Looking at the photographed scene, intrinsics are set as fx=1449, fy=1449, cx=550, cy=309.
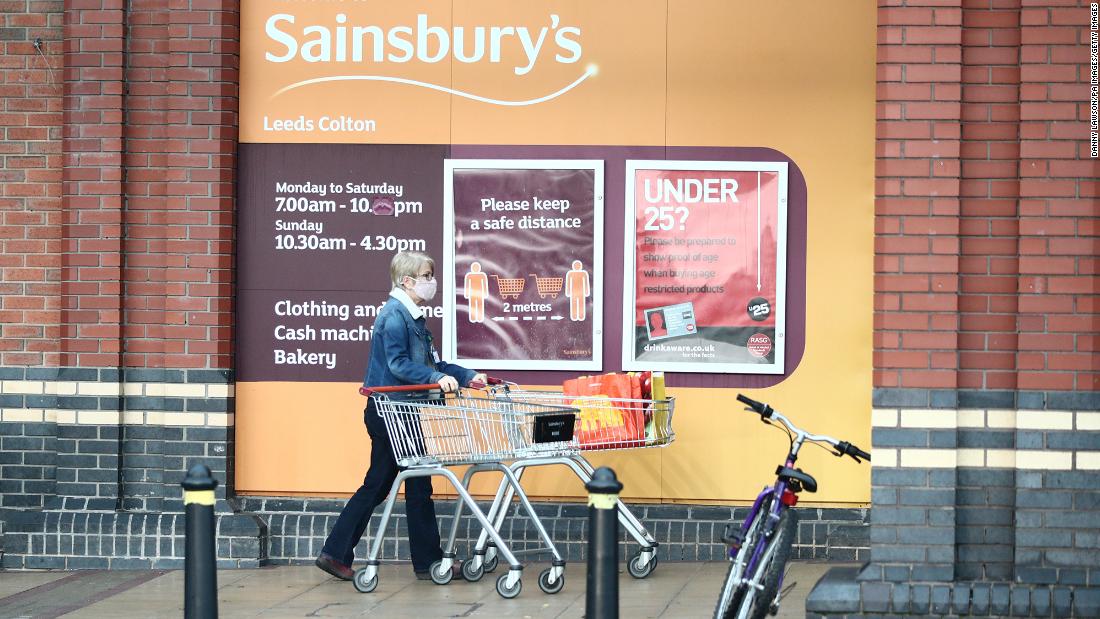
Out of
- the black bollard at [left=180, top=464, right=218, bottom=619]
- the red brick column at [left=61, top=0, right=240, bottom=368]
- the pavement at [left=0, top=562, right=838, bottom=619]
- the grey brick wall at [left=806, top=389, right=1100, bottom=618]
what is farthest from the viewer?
the red brick column at [left=61, top=0, right=240, bottom=368]

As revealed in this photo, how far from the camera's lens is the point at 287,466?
9.30m

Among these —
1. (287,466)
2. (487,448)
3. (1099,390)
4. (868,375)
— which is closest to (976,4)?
(1099,390)

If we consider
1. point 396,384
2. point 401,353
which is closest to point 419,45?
point 401,353

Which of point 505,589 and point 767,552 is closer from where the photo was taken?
point 767,552

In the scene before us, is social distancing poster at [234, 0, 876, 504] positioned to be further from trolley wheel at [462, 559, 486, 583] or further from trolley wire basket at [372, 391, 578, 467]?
trolley wire basket at [372, 391, 578, 467]

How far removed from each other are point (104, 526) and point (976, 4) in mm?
5983

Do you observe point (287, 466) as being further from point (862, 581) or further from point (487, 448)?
point (862, 581)

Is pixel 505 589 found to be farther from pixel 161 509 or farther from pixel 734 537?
pixel 161 509

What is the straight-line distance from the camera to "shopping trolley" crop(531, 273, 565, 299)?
→ 30.0 ft

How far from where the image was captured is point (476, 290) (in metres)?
9.19

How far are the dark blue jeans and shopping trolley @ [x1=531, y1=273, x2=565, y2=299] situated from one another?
1.49m

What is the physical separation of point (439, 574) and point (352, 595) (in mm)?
505

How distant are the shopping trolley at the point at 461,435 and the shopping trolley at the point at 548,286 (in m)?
1.24

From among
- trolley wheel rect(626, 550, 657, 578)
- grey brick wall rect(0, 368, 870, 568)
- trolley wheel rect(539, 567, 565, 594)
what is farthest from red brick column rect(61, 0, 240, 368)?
trolley wheel rect(626, 550, 657, 578)
